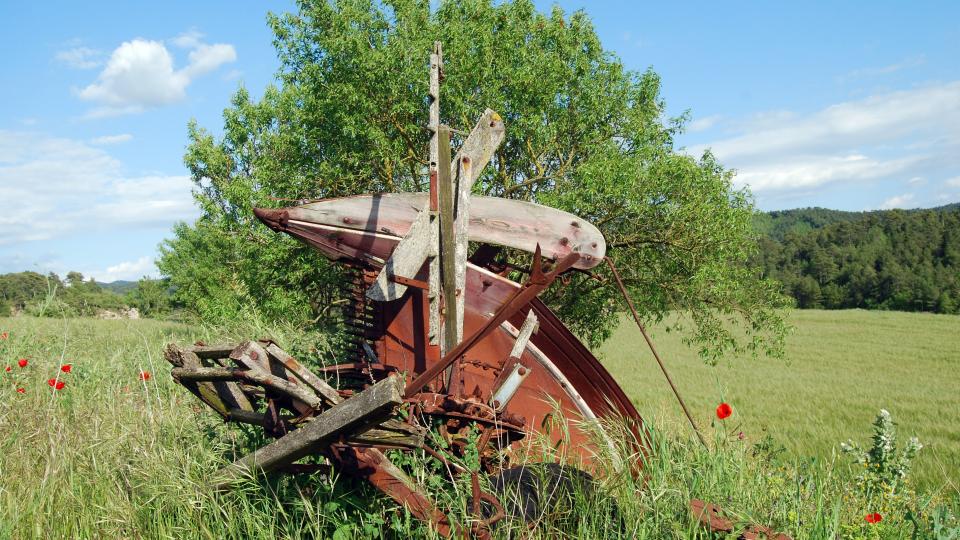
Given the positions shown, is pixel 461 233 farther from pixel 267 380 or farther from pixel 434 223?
pixel 267 380

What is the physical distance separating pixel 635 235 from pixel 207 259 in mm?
18752

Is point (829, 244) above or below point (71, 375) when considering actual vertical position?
above

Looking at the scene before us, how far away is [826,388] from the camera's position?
66.6 ft

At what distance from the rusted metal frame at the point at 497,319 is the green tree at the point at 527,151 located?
6.86 metres

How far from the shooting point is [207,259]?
25.1 m

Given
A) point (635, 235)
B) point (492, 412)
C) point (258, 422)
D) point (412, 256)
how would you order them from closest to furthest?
point (258, 422), point (492, 412), point (412, 256), point (635, 235)

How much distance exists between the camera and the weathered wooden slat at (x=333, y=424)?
9.53 feet

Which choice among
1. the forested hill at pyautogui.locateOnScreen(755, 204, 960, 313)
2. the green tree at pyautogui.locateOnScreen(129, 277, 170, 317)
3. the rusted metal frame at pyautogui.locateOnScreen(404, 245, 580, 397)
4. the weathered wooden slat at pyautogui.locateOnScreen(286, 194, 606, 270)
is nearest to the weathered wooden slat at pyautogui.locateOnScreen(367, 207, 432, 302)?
the weathered wooden slat at pyautogui.locateOnScreen(286, 194, 606, 270)

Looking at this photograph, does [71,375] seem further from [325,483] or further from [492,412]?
[492,412]

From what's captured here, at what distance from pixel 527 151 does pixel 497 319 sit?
8.54 meters

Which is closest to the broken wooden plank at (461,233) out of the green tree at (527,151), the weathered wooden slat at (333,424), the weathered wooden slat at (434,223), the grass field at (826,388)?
the weathered wooden slat at (434,223)

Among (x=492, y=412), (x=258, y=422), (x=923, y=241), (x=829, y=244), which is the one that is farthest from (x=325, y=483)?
(x=829, y=244)

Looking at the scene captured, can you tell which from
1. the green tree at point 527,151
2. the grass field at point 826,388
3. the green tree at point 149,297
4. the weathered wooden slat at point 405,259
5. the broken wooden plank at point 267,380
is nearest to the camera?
the broken wooden plank at point 267,380

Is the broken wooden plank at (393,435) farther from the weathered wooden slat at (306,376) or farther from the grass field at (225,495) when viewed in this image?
the grass field at (225,495)
